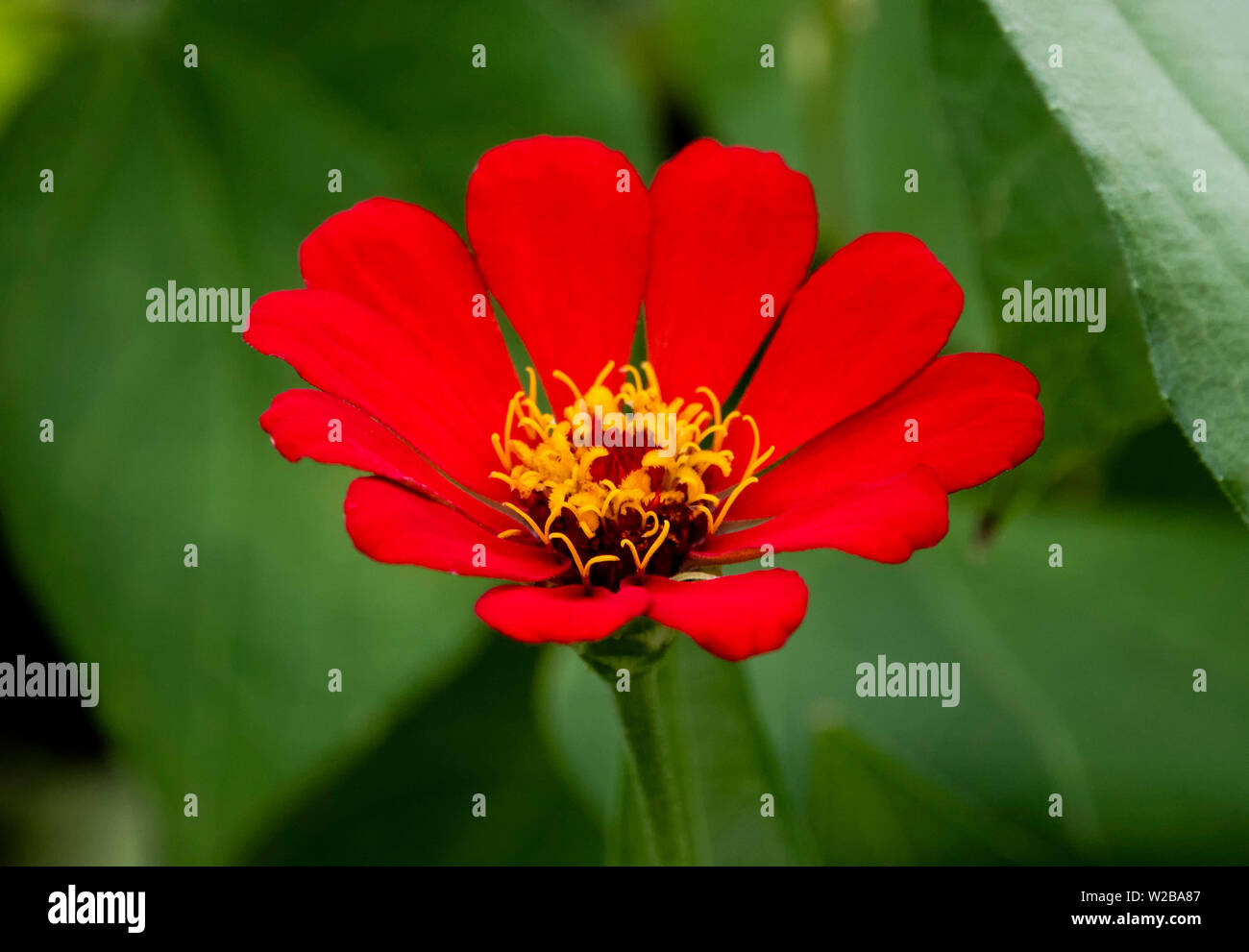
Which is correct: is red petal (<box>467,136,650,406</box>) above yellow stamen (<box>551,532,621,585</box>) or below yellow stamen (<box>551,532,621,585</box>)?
above

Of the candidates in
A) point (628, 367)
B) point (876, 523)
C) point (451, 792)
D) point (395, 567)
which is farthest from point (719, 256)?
point (451, 792)

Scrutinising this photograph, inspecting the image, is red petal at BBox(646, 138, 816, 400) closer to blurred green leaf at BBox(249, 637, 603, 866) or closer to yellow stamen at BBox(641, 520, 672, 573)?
yellow stamen at BBox(641, 520, 672, 573)

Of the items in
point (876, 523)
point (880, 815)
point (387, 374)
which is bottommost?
point (880, 815)

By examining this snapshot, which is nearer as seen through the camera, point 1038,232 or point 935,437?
point 935,437

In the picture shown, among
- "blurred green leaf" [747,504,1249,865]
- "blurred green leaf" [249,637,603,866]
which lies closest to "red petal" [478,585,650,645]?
"blurred green leaf" [747,504,1249,865]

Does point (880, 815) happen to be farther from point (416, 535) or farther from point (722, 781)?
point (416, 535)

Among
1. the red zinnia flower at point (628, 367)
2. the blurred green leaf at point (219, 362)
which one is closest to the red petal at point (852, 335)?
the red zinnia flower at point (628, 367)
